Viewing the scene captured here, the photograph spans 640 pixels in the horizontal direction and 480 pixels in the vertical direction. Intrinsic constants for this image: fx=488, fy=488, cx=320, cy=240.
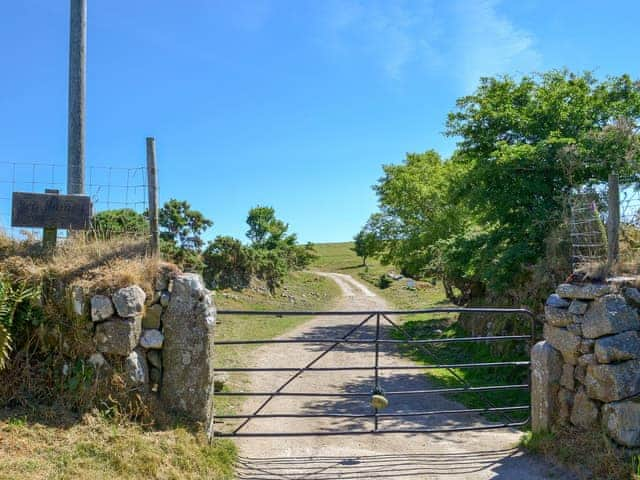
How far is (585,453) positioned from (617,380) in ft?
2.81

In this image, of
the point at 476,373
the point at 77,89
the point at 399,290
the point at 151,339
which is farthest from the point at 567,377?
the point at 399,290

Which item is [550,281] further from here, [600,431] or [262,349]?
[262,349]

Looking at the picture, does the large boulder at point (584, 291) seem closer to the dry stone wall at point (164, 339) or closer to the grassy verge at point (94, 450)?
the dry stone wall at point (164, 339)

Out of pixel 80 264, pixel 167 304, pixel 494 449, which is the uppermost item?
pixel 80 264

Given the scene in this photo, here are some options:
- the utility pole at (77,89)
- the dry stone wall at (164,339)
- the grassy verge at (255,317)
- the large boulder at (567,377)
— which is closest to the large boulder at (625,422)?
the large boulder at (567,377)

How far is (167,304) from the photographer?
5.31 m

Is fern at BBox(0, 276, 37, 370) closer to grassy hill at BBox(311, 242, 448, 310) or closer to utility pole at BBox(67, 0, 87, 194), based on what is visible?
utility pole at BBox(67, 0, 87, 194)

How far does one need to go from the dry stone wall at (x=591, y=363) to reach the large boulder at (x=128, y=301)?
468 cm

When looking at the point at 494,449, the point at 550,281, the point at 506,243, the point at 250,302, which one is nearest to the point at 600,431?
the point at 494,449

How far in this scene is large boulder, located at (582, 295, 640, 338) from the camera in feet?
17.2

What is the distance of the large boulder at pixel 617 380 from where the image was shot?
5.09 metres

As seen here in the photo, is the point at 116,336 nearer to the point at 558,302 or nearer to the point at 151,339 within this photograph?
the point at 151,339

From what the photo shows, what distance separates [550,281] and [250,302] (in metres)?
14.2

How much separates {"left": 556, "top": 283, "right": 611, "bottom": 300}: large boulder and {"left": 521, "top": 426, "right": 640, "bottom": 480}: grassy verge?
1.45 metres
